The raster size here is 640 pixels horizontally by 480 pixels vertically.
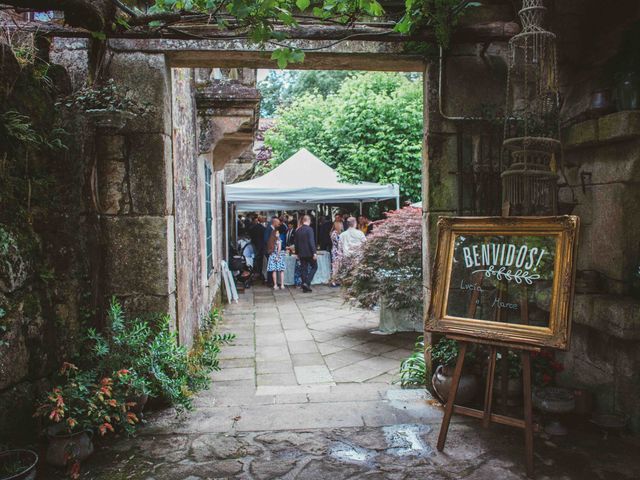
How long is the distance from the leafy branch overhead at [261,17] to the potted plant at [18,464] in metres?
2.40

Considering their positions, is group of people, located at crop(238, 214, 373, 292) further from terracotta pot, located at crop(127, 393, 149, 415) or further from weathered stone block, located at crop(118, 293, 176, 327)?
terracotta pot, located at crop(127, 393, 149, 415)

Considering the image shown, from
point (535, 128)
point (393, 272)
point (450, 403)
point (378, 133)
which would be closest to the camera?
point (450, 403)

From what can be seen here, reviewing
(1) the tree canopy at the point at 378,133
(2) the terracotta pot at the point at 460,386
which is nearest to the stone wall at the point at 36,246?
(2) the terracotta pot at the point at 460,386

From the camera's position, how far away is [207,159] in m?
7.44

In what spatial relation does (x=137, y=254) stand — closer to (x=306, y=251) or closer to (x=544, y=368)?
(x=544, y=368)

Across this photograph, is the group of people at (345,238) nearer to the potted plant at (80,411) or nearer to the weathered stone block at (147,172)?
the weathered stone block at (147,172)

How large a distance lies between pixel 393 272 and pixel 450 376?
2.34 metres

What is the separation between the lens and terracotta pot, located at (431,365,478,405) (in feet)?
11.3

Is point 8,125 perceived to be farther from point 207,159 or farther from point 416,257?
point 207,159

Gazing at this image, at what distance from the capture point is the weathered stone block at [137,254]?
140 inches

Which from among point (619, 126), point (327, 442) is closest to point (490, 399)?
point (327, 442)

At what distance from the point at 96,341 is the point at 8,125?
147cm

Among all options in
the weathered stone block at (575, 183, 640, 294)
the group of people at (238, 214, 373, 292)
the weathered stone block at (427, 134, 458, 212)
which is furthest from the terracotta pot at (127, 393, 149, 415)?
the group of people at (238, 214, 373, 292)

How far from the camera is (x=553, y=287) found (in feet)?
8.81
